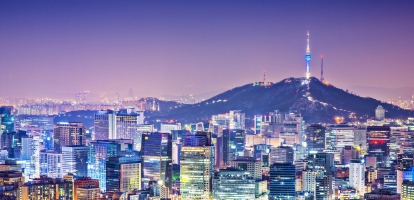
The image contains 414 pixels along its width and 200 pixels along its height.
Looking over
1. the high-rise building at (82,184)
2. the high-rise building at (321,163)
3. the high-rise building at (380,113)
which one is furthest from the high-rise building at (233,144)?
the high-rise building at (380,113)

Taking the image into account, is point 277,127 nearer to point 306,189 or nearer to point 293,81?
point 293,81

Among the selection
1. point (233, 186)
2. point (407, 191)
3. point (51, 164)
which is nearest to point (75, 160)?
point (51, 164)

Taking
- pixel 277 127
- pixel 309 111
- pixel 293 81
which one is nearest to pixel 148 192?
pixel 277 127

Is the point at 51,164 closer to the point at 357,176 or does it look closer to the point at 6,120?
the point at 6,120

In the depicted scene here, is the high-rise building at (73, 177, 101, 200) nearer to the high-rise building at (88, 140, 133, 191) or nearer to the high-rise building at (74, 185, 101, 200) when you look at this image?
the high-rise building at (74, 185, 101, 200)

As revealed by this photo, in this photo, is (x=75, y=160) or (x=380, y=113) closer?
(x=75, y=160)
